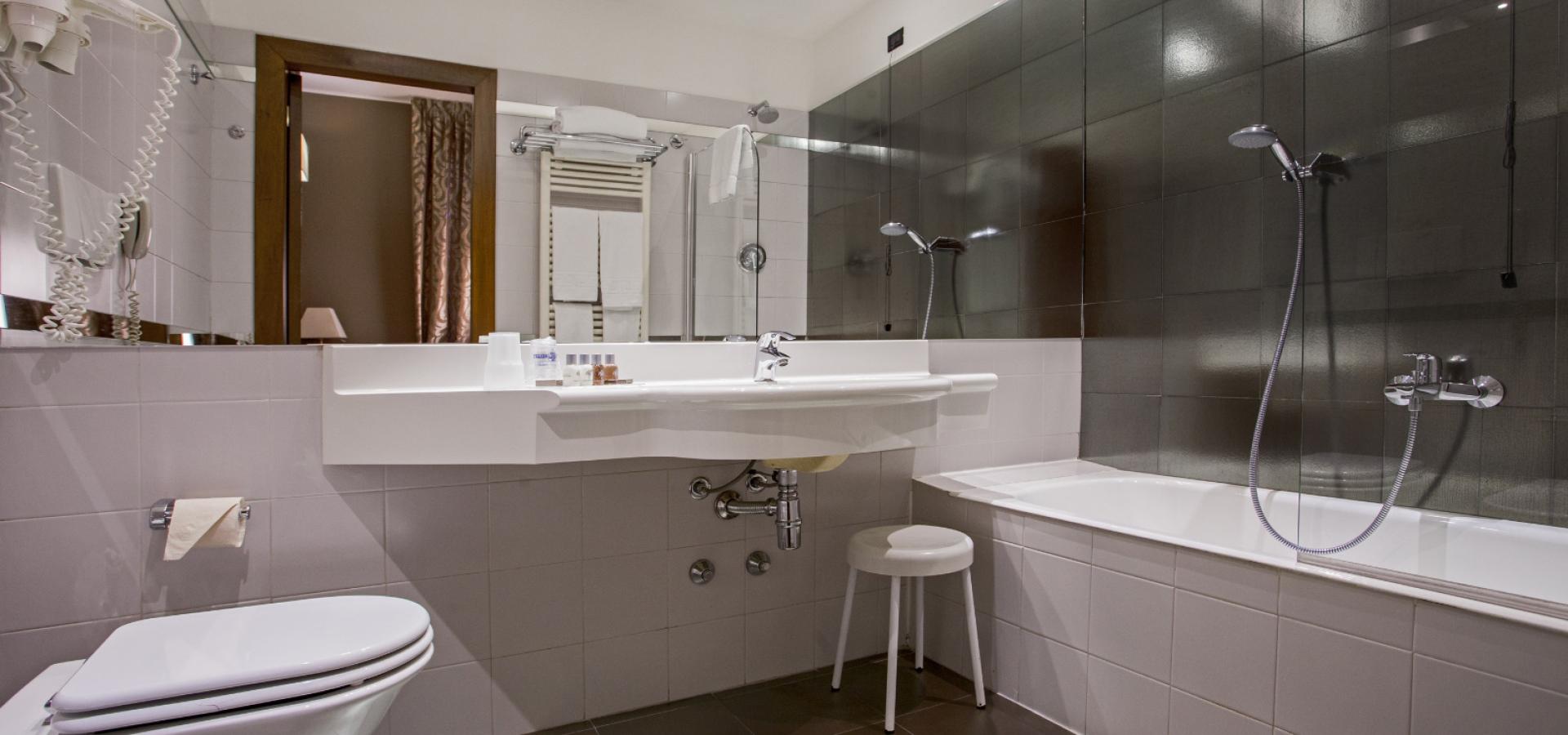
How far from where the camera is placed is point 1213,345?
2.39 metres

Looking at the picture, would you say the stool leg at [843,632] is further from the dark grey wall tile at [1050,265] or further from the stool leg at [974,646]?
the dark grey wall tile at [1050,265]

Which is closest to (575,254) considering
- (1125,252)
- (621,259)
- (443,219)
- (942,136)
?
(621,259)

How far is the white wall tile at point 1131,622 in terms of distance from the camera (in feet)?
5.78

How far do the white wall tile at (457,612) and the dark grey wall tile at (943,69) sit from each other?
1989 mm

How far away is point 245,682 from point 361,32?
52.1 inches

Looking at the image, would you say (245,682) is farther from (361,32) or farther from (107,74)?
(361,32)

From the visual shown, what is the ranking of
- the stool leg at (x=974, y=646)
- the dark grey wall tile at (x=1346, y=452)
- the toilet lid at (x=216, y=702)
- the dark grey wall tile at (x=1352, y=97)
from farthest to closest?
the stool leg at (x=974, y=646) < the dark grey wall tile at (x=1352, y=97) < the dark grey wall tile at (x=1346, y=452) < the toilet lid at (x=216, y=702)

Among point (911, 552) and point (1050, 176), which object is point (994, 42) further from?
point (911, 552)

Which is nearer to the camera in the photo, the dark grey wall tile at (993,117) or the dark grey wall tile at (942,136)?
the dark grey wall tile at (942,136)

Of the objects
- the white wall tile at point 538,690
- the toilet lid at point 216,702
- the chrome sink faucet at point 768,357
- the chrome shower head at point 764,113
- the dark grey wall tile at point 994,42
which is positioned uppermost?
the dark grey wall tile at point 994,42

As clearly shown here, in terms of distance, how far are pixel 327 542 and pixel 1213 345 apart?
2457 mm

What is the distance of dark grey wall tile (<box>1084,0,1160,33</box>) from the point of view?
103 inches

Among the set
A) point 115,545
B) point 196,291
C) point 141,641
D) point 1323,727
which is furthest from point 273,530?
point 1323,727

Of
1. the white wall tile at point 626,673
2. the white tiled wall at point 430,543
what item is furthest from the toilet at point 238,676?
the white wall tile at point 626,673
